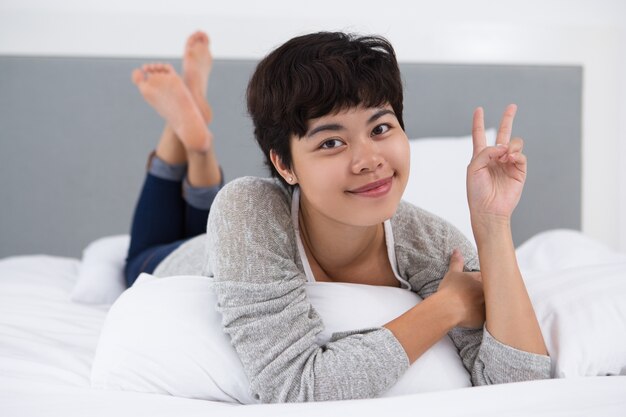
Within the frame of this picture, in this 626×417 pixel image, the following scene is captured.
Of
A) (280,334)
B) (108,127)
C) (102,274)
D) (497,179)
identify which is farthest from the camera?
(108,127)

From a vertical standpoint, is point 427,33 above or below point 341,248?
above

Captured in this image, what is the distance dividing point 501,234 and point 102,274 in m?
1.10

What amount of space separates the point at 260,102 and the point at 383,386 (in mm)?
476

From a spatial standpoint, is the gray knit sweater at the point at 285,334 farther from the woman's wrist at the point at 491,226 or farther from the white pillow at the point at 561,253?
the white pillow at the point at 561,253

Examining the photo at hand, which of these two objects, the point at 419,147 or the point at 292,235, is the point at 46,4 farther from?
the point at 292,235

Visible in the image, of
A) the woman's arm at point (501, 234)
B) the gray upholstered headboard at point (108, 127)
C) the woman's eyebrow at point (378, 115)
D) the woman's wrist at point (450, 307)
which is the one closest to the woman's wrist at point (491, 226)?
the woman's arm at point (501, 234)

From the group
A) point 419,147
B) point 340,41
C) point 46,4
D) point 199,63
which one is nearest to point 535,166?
point 419,147

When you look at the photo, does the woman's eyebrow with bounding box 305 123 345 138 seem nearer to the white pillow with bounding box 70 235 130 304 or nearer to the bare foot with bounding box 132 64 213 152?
the bare foot with bounding box 132 64 213 152

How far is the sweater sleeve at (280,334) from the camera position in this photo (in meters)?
0.94

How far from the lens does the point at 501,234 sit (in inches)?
41.1

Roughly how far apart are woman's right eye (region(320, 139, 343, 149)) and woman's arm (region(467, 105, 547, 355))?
0.23 metres

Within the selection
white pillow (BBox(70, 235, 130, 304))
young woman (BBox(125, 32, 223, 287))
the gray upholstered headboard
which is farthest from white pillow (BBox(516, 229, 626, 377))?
the gray upholstered headboard

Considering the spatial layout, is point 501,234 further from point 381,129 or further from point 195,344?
point 195,344

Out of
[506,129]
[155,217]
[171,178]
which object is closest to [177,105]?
[171,178]
